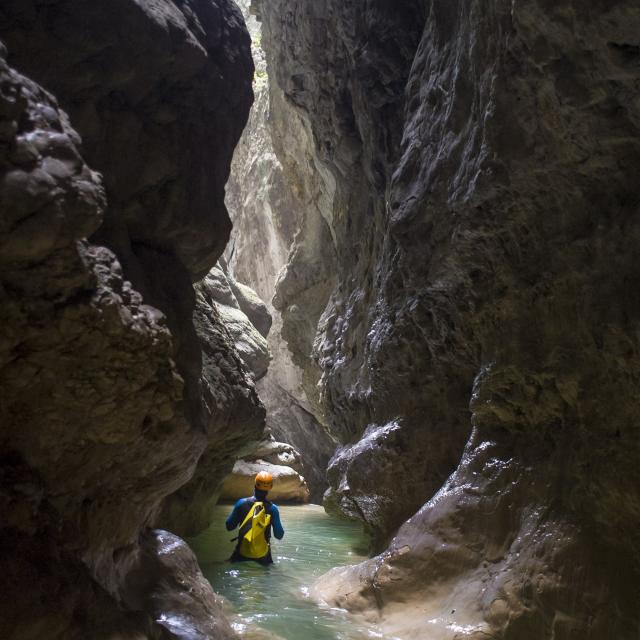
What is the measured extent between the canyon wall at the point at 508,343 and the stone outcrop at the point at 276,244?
784cm

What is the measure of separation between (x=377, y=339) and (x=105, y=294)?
5144mm

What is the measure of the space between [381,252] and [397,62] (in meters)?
2.87

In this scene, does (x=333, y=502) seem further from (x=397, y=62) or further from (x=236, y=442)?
(x=397, y=62)

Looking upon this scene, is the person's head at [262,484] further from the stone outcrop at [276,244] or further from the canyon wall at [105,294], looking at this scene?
the stone outcrop at [276,244]

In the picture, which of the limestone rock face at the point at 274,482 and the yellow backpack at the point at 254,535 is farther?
the limestone rock face at the point at 274,482

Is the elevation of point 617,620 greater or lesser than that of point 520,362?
lesser

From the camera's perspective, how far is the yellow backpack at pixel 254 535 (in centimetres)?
769

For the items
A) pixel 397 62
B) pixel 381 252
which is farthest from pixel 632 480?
pixel 397 62

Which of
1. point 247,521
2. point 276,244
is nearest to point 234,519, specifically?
point 247,521

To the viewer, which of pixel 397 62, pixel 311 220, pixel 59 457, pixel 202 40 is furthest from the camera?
pixel 311 220

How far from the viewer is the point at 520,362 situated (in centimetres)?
538

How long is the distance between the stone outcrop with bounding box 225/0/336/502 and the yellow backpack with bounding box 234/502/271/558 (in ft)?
26.2

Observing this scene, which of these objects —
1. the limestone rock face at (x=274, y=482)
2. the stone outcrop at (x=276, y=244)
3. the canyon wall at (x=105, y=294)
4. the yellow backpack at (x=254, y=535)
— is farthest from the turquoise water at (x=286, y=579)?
the stone outcrop at (x=276, y=244)

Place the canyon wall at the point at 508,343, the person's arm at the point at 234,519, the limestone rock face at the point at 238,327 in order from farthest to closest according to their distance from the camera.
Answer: the limestone rock face at the point at 238,327
the person's arm at the point at 234,519
the canyon wall at the point at 508,343
